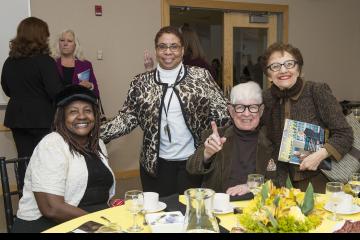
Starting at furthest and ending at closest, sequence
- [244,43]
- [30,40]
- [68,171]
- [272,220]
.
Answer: [244,43] → [30,40] → [68,171] → [272,220]

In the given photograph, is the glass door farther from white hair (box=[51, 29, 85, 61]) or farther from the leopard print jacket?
the leopard print jacket

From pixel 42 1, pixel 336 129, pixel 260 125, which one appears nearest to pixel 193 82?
pixel 260 125

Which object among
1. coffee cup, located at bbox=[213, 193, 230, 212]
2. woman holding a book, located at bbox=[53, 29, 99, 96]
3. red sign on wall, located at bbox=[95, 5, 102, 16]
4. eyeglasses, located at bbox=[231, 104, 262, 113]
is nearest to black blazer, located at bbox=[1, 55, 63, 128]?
woman holding a book, located at bbox=[53, 29, 99, 96]

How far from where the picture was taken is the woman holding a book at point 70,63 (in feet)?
13.5

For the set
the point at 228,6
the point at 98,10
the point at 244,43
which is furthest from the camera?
the point at 244,43

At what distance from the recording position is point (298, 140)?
7.08ft

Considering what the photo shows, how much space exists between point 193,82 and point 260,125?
514mm

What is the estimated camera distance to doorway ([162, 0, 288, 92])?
19.4 feet

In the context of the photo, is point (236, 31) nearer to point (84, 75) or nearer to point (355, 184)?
point (84, 75)

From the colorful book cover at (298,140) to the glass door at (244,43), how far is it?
12.6 ft

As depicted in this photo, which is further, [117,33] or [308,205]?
[117,33]

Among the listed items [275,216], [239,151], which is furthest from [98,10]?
[275,216]

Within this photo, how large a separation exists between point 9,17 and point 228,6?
2933mm

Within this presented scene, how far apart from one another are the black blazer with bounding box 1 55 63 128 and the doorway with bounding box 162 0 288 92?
2657 millimetres
